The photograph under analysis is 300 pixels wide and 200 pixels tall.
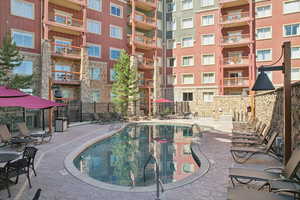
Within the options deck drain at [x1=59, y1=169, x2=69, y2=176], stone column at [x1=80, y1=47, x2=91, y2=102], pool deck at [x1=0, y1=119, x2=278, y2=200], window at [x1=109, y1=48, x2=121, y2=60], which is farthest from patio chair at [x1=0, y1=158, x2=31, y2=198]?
window at [x1=109, y1=48, x2=121, y2=60]

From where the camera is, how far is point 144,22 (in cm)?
2878

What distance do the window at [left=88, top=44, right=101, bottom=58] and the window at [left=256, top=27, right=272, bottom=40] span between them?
21006 mm

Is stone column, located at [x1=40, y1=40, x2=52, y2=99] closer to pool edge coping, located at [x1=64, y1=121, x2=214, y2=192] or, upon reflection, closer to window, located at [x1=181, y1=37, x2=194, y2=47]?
pool edge coping, located at [x1=64, y1=121, x2=214, y2=192]

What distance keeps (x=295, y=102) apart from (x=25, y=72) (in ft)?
72.1

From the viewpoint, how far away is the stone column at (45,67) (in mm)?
19750

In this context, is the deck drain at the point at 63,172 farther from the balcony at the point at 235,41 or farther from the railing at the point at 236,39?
the railing at the point at 236,39

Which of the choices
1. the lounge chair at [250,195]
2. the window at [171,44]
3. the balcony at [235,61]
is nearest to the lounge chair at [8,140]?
the lounge chair at [250,195]

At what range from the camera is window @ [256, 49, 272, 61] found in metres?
26.5

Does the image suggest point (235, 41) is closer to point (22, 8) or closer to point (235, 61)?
point (235, 61)

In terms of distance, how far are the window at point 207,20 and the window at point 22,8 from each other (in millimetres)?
22508

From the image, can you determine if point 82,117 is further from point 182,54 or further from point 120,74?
point 182,54

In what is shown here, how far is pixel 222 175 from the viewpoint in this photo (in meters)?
5.91

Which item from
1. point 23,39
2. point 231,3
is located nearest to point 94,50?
point 23,39

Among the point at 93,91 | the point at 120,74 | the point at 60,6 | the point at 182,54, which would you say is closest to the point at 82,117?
the point at 93,91
